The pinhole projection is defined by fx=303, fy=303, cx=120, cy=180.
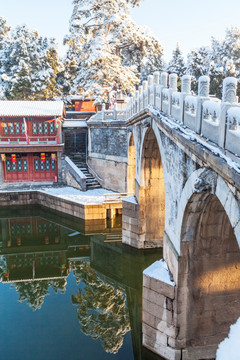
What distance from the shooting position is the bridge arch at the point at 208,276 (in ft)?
29.1

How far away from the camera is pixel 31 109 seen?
29.5m

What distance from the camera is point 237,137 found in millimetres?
5082

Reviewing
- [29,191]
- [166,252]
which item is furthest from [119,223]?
[166,252]

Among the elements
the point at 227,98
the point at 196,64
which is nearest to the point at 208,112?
the point at 227,98

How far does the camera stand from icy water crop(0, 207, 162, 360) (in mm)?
11656

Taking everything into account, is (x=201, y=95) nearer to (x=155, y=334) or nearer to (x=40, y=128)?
(x=155, y=334)

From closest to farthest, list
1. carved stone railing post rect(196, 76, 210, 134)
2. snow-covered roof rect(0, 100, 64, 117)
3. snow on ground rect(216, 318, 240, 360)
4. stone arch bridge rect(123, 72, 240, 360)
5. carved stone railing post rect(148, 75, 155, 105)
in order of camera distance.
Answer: snow on ground rect(216, 318, 240, 360), carved stone railing post rect(196, 76, 210, 134), stone arch bridge rect(123, 72, 240, 360), carved stone railing post rect(148, 75, 155, 105), snow-covered roof rect(0, 100, 64, 117)

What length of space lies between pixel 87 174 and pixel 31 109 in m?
8.33

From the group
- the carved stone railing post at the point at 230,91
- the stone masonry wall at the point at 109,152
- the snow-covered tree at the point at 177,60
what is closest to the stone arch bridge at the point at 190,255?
the carved stone railing post at the point at 230,91

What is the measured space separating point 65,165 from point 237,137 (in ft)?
83.8

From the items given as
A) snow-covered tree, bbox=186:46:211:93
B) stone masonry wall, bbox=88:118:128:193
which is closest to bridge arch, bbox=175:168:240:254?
stone masonry wall, bbox=88:118:128:193

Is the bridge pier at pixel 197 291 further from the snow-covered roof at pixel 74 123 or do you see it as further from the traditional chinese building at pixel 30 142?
the snow-covered roof at pixel 74 123

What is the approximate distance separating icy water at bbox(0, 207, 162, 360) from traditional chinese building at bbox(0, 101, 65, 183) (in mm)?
6432

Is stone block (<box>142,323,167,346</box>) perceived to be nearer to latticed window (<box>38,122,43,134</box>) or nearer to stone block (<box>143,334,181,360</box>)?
stone block (<box>143,334,181,360</box>)
